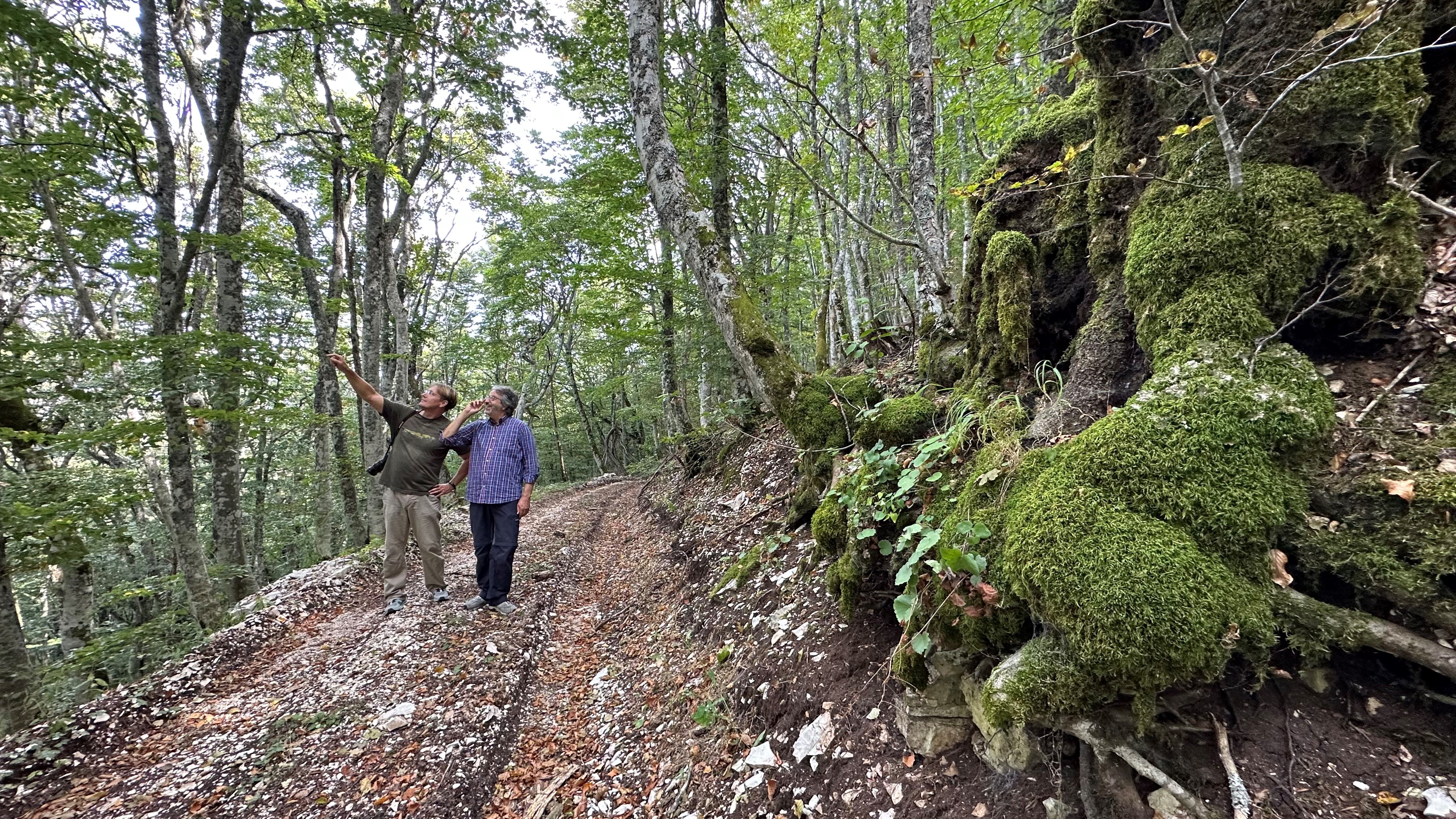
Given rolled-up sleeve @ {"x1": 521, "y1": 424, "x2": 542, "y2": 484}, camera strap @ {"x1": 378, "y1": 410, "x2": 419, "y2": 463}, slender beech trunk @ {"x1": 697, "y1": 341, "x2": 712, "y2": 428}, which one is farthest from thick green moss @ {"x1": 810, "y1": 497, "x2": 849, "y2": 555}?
slender beech trunk @ {"x1": 697, "y1": 341, "x2": 712, "y2": 428}

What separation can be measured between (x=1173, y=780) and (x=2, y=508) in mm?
7284

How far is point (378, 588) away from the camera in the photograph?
7.12 meters

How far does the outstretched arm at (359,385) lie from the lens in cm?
495

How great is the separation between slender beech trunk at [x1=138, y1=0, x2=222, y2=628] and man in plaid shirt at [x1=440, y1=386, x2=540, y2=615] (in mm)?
3021

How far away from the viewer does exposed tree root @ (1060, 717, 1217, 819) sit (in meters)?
1.58

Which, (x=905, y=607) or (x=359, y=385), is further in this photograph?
(x=359, y=385)

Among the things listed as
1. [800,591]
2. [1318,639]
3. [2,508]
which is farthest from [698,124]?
[1318,639]

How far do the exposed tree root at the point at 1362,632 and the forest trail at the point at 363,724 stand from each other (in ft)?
12.9

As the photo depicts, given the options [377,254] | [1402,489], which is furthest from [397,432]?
[1402,489]

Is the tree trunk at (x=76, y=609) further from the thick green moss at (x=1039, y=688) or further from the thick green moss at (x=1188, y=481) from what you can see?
the thick green moss at (x=1188, y=481)

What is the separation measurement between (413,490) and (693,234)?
411 cm

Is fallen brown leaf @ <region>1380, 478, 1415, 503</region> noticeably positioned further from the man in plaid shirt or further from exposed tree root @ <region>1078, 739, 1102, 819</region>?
the man in plaid shirt

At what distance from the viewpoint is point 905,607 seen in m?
2.24

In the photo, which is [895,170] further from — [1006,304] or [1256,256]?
[1256,256]
